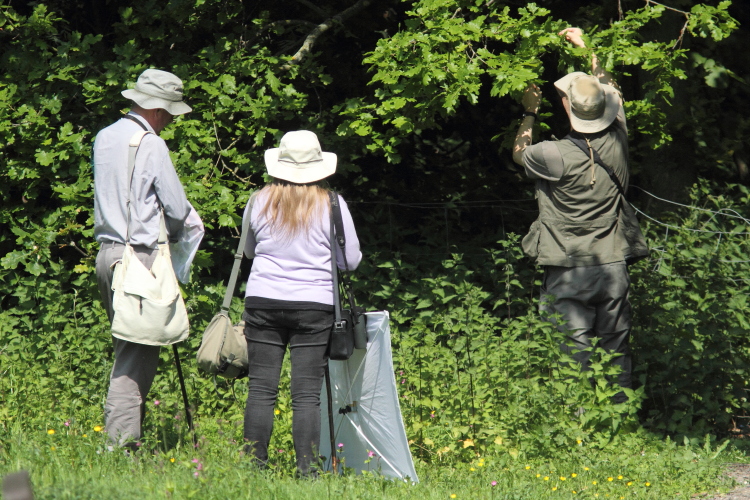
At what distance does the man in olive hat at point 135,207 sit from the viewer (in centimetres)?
382

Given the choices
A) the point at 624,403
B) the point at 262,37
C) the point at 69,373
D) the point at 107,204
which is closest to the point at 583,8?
the point at 262,37

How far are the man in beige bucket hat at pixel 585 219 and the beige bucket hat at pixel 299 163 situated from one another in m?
1.59

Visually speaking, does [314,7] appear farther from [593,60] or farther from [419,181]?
[593,60]

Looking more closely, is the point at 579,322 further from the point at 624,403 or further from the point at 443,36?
the point at 443,36

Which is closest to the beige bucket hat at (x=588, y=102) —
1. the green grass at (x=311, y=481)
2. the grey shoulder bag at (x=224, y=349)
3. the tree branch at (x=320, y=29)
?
the green grass at (x=311, y=481)

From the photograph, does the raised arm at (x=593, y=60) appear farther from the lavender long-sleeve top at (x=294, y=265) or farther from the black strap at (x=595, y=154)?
the lavender long-sleeve top at (x=294, y=265)

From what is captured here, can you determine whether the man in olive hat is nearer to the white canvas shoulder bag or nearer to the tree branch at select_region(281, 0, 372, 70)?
the white canvas shoulder bag

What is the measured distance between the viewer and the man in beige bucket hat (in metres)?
4.97

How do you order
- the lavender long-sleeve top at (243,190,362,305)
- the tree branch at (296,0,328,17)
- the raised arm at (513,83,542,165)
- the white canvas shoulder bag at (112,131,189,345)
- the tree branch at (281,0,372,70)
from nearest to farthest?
the white canvas shoulder bag at (112,131,189,345), the lavender long-sleeve top at (243,190,362,305), the raised arm at (513,83,542,165), the tree branch at (281,0,372,70), the tree branch at (296,0,328,17)

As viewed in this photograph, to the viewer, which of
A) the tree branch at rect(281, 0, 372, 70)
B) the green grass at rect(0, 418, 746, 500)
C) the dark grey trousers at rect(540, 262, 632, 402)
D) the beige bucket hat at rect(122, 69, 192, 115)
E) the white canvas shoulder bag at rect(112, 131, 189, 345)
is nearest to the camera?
the green grass at rect(0, 418, 746, 500)

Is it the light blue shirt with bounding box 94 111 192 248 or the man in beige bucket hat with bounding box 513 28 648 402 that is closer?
the light blue shirt with bounding box 94 111 192 248

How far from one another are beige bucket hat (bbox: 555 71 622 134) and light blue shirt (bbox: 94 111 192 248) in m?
2.48

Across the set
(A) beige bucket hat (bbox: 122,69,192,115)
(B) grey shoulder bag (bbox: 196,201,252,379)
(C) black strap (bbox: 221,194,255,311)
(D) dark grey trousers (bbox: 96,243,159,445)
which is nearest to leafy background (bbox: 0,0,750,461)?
(D) dark grey trousers (bbox: 96,243,159,445)

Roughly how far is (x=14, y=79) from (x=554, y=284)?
4.13 meters
